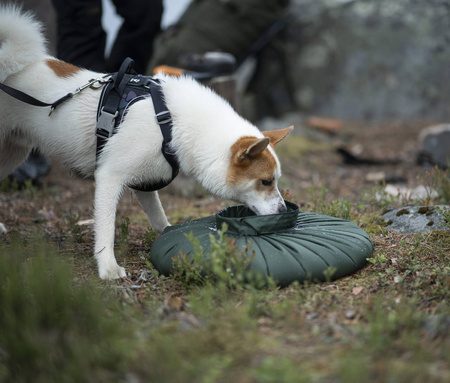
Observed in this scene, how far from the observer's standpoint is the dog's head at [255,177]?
3.22m

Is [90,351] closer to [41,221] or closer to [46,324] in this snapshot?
[46,324]

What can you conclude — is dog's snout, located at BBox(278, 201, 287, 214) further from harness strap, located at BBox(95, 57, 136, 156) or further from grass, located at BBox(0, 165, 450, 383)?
harness strap, located at BBox(95, 57, 136, 156)

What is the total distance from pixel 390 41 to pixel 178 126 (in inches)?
323

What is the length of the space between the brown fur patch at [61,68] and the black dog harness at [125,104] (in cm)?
40

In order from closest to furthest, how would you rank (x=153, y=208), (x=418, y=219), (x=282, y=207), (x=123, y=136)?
1. (x=123, y=136)
2. (x=282, y=207)
3. (x=418, y=219)
4. (x=153, y=208)

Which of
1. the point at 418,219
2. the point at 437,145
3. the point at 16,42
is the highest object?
the point at 16,42

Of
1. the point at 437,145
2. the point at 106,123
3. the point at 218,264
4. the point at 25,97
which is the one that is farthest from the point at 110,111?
the point at 437,145

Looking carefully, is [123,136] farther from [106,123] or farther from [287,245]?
[287,245]

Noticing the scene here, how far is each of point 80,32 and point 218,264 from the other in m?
3.97

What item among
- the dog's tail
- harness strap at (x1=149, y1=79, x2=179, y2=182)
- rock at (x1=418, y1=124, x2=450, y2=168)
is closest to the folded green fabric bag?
harness strap at (x1=149, y1=79, x2=179, y2=182)

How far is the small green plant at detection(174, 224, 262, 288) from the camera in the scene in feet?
8.71

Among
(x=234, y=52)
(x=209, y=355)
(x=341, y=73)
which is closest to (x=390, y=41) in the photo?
(x=341, y=73)

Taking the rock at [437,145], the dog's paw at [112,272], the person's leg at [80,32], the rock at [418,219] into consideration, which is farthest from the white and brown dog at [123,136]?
the rock at [437,145]

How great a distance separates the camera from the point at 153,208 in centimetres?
402
